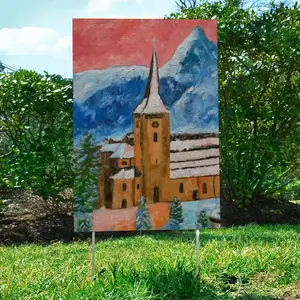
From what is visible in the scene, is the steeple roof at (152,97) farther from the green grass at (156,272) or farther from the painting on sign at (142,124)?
the green grass at (156,272)

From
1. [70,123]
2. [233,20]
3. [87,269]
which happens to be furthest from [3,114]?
[87,269]

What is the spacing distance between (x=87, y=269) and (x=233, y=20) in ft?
20.0

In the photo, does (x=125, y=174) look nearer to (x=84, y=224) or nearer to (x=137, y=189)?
(x=137, y=189)

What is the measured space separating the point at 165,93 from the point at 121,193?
87 cm

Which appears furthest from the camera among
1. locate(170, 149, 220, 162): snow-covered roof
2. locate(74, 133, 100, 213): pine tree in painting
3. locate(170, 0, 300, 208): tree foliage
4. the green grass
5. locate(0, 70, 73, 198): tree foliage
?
locate(170, 0, 300, 208): tree foliage

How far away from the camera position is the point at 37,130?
9.37 meters

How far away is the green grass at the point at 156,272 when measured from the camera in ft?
13.8

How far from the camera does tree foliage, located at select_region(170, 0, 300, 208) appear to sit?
33.0 ft

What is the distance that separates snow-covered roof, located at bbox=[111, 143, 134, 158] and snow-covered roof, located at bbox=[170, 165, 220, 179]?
383 mm

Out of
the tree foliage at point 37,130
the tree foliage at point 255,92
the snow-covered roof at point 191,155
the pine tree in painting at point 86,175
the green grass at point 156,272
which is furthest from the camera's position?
the tree foliage at point 255,92

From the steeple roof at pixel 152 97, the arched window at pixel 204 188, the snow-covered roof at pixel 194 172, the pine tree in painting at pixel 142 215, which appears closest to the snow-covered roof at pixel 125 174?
the pine tree in painting at pixel 142 215

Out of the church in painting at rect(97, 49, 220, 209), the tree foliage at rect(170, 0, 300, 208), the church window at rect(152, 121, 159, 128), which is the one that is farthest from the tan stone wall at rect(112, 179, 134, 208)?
the tree foliage at rect(170, 0, 300, 208)

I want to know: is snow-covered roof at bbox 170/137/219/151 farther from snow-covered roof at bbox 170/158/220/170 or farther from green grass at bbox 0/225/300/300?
green grass at bbox 0/225/300/300

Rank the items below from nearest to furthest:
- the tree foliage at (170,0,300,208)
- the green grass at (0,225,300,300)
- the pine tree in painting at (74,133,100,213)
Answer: the green grass at (0,225,300,300), the pine tree in painting at (74,133,100,213), the tree foliage at (170,0,300,208)
